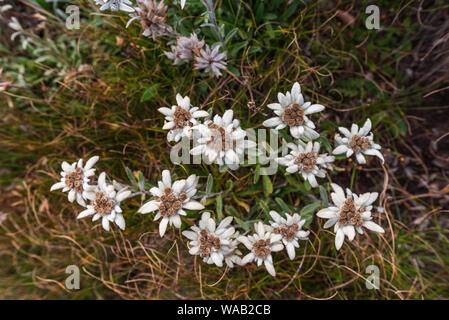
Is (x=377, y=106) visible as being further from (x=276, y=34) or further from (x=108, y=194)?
(x=108, y=194)

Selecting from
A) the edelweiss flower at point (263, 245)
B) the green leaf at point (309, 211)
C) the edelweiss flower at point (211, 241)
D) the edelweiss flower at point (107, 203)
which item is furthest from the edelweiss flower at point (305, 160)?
the edelweiss flower at point (107, 203)

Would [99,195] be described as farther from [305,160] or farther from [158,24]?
[305,160]

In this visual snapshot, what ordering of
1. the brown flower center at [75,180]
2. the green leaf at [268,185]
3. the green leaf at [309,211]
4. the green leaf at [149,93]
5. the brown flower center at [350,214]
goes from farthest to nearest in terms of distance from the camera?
the green leaf at [149,93] < the green leaf at [268,185] < the green leaf at [309,211] < the brown flower center at [75,180] < the brown flower center at [350,214]

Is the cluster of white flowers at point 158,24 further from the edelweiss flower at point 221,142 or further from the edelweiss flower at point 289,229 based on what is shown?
the edelweiss flower at point 289,229

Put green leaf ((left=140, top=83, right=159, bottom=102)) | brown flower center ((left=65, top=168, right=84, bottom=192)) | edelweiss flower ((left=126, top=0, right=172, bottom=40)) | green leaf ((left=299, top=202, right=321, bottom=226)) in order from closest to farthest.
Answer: edelweiss flower ((left=126, top=0, right=172, bottom=40)) < brown flower center ((left=65, top=168, right=84, bottom=192)) < green leaf ((left=299, top=202, right=321, bottom=226)) < green leaf ((left=140, top=83, right=159, bottom=102))

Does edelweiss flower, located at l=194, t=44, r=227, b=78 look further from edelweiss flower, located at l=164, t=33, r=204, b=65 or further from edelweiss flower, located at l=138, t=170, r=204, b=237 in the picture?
edelweiss flower, located at l=138, t=170, r=204, b=237

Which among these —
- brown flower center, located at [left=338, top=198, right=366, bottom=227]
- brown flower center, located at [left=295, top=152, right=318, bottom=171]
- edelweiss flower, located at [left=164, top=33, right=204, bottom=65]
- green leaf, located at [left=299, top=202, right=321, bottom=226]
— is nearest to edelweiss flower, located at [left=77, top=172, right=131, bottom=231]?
edelweiss flower, located at [left=164, top=33, right=204, bottom=65]

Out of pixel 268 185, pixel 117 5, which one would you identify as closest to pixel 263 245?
pixel 268 185
